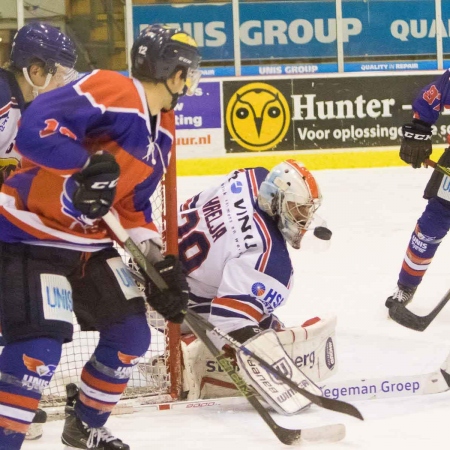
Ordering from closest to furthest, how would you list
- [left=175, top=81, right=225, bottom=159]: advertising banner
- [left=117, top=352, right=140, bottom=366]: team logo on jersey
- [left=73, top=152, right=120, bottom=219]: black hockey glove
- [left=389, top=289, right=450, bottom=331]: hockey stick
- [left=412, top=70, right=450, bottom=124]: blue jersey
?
[left=73, top=152, right=120, bottom=219]: black hockey glove, [left=117, top=352, right=140, bottom=366]: team logo on jersey, [left=389, top=289, right=450, bottom=331]: hockey stick, [left=412, top=70, right=450, bottom=124]: blue jersey, [left=175, top=81, right=225, bottom=159]: advertising banner

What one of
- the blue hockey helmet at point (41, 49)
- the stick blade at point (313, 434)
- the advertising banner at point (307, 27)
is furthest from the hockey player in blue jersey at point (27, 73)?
the advertising banner at point (307, 27)

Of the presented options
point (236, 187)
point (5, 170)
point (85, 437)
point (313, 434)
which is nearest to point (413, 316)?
point (236, 187)

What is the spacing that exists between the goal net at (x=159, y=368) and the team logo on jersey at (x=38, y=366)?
747 mm

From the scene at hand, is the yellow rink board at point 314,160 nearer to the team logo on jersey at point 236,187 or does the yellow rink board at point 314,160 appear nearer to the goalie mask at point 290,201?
the team logo on jersey at point 236,187

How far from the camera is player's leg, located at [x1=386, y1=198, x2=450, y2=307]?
395cm

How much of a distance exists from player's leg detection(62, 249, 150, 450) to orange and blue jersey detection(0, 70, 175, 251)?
67mm

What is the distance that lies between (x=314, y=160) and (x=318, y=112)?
1.34ft

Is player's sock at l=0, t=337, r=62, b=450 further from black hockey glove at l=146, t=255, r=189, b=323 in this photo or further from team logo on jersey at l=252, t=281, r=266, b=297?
team logo on jersey at l=252, t=281, r=266, b=297

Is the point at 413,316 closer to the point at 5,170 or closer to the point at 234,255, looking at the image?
the point at 234,255

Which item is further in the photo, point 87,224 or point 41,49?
point 41,49

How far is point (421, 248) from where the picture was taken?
4.00 metres

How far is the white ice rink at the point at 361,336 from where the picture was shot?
2.53 m

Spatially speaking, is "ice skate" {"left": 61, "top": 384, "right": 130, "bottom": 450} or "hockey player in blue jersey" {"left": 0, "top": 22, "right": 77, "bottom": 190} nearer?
"ice skate" {"left": 61, "top": 384, "right": 130, "bottom": 450}

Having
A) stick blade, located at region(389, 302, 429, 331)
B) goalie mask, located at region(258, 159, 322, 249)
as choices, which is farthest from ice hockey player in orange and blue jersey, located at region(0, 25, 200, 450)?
stick blade, located at region(389, 302, 429, 331)
